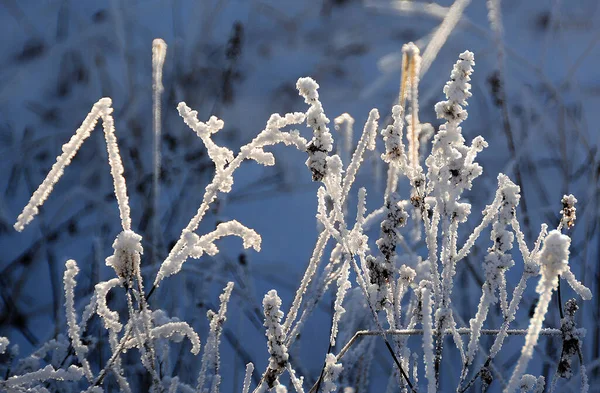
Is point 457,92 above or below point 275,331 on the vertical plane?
above

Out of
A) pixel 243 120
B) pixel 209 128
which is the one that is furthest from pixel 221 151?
pixel 243 120

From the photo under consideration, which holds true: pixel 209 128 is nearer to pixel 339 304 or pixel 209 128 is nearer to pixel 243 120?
pixel 339 304

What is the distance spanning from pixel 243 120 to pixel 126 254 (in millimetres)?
1469

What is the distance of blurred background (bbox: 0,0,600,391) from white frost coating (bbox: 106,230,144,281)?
2.32 ft

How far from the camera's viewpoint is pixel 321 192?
2.43 ft

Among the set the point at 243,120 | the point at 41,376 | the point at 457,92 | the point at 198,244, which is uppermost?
the point at 243,120

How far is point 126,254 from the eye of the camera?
589 millimetres

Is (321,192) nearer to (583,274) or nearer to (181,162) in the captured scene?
(583,274)

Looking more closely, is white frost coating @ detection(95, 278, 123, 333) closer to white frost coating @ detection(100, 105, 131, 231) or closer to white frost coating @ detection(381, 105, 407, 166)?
white frost coating @ detection(100, 105, 131, 231)

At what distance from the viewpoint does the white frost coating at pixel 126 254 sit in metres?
0.58

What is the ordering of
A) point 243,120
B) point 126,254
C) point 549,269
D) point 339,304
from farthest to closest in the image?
point 243,120
point 339,304
point 126,254
point 549,269

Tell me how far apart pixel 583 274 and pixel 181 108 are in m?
0.91

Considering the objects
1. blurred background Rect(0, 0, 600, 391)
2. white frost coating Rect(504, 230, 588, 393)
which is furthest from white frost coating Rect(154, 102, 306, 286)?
blurred background Rect(0, 0, 600, 391)

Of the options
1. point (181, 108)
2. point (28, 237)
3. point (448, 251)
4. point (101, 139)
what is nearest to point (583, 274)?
point (448, 251)
